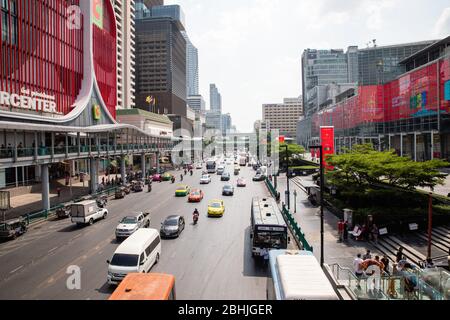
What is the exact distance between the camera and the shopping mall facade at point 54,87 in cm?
3989

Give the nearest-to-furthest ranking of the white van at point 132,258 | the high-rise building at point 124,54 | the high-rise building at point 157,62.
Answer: the white van at point 132,258 < the high-rise building at point 124,54 < the high-rise building at point 157,62

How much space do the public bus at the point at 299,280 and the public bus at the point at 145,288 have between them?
152 inches

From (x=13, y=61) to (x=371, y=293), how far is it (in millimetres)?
48915

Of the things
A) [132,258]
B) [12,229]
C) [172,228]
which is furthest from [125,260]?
[12,229]

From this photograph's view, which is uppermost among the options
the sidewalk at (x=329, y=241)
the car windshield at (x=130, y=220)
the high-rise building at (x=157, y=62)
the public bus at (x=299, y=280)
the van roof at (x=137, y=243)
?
the high-rise building at (x=157, y=62)

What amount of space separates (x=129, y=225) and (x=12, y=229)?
9.61m

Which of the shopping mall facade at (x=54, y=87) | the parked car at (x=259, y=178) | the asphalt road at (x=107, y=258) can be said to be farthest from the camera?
the parked car at (x=259, y=178)

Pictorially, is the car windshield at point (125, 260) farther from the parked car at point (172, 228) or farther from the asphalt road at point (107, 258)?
the parked car at point (172, 228)

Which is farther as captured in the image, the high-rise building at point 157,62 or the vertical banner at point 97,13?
the high-rise building at point 157,62

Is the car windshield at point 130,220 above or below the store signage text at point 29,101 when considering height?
below

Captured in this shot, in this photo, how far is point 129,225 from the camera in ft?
85.1

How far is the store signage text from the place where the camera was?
140 ft

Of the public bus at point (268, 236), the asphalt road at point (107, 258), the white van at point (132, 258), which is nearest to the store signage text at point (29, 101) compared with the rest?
the asphalt road at point (107, 258)

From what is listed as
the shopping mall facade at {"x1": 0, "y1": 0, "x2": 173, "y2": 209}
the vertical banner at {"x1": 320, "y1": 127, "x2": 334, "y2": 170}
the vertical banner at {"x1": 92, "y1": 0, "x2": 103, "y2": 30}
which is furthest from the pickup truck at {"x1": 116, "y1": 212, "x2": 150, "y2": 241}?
the vertical banner at {"x1": 92, "y1": 0, "x2": 103, "y2": 30}
